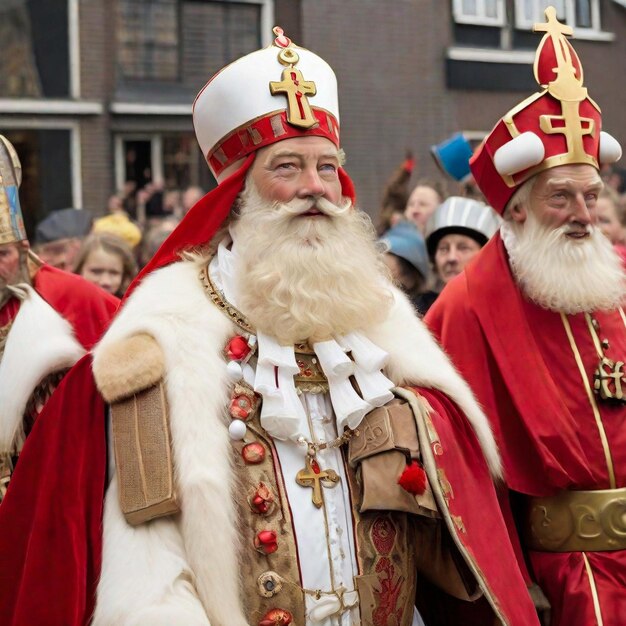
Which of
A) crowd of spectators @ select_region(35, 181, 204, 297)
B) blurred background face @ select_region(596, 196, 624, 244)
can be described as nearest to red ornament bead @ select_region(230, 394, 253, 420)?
crowd of spectators @ select_region(35, 181, 204, 297)

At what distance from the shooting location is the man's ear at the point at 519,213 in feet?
16.1

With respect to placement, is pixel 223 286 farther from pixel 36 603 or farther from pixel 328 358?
pixel 36 603

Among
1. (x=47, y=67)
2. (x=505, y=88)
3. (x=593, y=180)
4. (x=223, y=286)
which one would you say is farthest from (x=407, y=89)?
(x=223, y=286)

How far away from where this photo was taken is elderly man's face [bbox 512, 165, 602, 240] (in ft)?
15.5

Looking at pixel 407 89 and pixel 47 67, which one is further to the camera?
pixel 407 89

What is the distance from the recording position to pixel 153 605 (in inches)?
132

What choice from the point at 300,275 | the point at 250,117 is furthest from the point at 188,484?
the point at 250,117

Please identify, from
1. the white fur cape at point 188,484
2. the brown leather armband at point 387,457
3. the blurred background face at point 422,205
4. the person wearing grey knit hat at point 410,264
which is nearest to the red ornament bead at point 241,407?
the white fur cape at point 188,484

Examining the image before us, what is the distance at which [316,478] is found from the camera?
12.1 ft

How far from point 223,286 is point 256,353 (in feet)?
0.80

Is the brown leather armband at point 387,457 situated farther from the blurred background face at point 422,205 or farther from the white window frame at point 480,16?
the white window frame at point 480,16

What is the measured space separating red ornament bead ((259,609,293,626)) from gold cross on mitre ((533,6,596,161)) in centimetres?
209

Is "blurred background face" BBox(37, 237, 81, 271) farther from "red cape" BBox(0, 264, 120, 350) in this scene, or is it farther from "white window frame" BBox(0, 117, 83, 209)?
"white window frame" BBox(0, 117, 83, 209)

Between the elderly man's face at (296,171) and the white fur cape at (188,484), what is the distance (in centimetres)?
36
